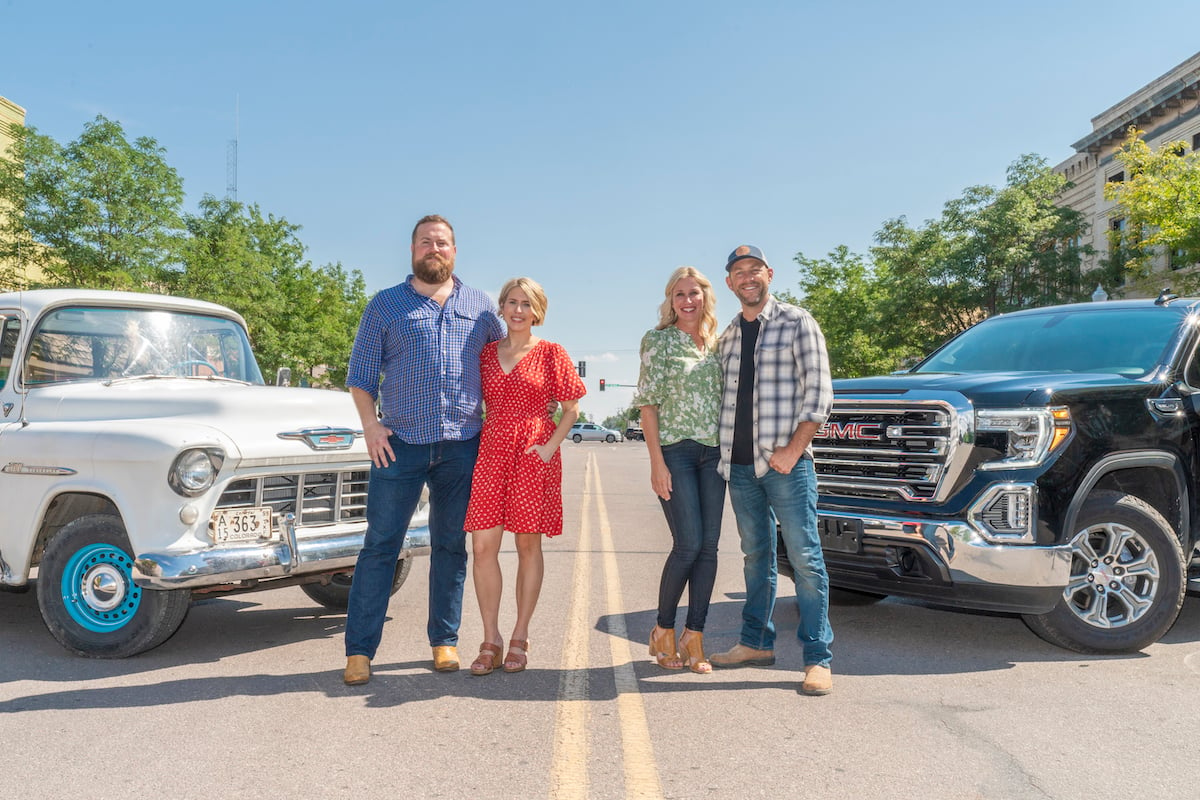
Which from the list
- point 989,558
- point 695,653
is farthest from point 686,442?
point 989,558

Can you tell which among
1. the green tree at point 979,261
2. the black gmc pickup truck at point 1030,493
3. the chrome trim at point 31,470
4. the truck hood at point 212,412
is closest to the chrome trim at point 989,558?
the black gmc pickup truck at point 1030,493

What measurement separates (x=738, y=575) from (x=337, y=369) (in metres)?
42.1

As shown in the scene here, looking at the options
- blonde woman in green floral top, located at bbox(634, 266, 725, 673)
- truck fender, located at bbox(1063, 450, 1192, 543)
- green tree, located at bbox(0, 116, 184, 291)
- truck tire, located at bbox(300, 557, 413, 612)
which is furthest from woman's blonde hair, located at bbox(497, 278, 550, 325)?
green tree, located at bbox(0, 116, 184, 291)

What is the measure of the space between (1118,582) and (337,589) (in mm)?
4862

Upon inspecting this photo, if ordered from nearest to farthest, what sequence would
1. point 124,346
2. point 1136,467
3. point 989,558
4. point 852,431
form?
point 989,558 → point 1136,467 → point 852,431 → point 124,346

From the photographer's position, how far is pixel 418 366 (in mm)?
4793

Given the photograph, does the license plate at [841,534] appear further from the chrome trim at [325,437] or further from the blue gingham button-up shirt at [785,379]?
the chrome trim at [325,437]

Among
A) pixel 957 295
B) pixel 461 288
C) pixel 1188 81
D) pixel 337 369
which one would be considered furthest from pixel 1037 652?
pixel 337 369

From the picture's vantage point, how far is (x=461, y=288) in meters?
5.09

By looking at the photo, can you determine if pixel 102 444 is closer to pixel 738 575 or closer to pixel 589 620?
pixel 589 620

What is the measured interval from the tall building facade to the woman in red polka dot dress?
36144 millimetres

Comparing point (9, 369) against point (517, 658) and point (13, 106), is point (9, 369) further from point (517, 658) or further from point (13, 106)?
point (13, 106)

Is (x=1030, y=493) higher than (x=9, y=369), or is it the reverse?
(x=9, y=369)

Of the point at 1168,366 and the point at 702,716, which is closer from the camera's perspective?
the point at 702,716
